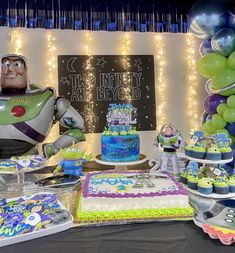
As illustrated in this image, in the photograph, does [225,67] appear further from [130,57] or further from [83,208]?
[83,208]

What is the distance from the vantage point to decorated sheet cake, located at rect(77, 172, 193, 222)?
30.9 inches

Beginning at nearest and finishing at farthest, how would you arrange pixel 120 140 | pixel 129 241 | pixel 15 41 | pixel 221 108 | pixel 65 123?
1. pixel 129 241
2. pixel 120 140
3. pixel 65 123
4. pixel 221 108
5. pixel 15 41

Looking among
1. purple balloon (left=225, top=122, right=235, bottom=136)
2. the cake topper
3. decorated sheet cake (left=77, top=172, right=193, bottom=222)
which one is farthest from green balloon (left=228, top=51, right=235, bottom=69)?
decorated sheet cake (left=77, top=172, right=193, bottom=222)

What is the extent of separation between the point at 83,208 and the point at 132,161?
64 cm

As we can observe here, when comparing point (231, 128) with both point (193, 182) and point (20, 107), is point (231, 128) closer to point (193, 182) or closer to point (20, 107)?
point (193, 182)

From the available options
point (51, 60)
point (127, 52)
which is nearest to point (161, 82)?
point (127, 52)

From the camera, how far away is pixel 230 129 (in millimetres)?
2182

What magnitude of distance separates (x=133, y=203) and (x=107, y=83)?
86.6 inches

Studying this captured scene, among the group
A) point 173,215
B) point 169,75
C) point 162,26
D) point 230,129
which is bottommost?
point 173,215

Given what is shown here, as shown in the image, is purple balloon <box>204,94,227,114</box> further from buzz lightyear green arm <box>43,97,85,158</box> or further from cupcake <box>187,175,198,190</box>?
cupcake <box>187,175,198,190</box>

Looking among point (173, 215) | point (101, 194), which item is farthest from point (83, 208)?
point (173, 215)

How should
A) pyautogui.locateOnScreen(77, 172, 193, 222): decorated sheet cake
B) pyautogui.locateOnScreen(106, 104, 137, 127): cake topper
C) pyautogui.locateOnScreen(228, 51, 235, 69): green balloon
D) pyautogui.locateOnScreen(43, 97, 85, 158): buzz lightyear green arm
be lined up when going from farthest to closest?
pyautogui.locateOnScreen(228, 51, 235, 69): green balloon < pyautogui.locateOnScreen(43, 97, 85, 158): buzz lightyear green arm < pyautogui.locateOnScreen(106, 104, 137, 127): cake topper < pyautogui.locateOnScreen(77, 172, 193, 222): decorated sheet cake

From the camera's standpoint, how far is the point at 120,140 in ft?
4.76

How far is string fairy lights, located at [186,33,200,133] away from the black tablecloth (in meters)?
2.42
